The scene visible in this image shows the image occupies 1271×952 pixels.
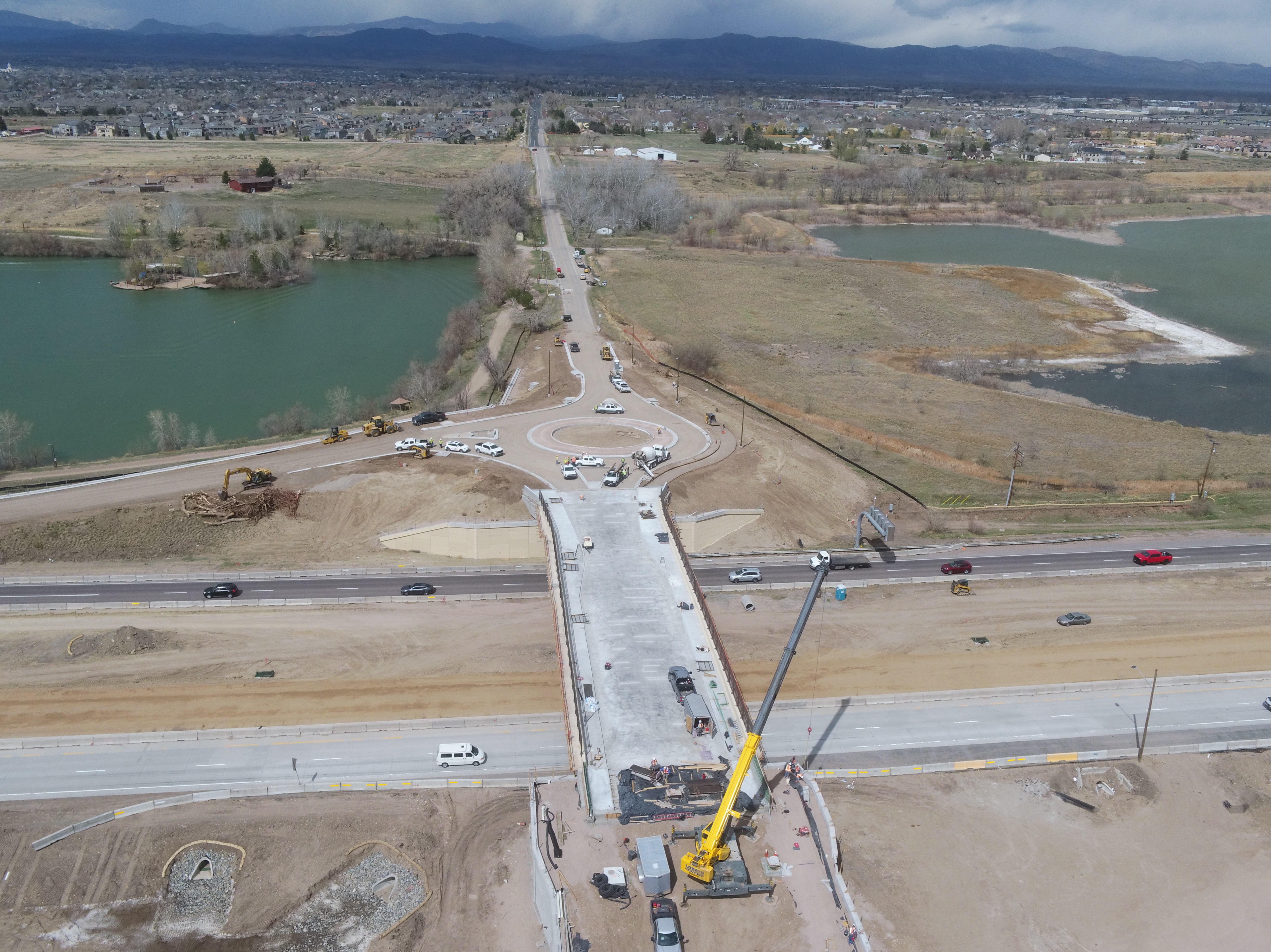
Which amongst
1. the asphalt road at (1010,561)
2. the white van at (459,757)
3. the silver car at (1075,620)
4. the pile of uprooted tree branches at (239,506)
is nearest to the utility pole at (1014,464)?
the asphalt road at (1010,561)

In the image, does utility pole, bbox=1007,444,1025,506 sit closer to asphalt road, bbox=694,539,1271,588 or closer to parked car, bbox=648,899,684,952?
asphalt road, bbox=694,539,1271,588

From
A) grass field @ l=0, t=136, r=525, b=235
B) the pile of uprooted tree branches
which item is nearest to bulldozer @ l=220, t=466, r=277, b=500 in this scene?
the pile of uprooted tree branches

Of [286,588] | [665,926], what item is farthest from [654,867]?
[286,588]

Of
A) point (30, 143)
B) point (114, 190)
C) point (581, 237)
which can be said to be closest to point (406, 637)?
point (581, 237)

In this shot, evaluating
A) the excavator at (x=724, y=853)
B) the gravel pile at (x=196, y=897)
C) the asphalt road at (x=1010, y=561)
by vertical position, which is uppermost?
the excavator at (x=724, y=853)

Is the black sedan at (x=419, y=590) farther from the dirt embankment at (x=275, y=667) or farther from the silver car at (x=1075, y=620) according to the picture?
the silver car at (x=1075, y=620)

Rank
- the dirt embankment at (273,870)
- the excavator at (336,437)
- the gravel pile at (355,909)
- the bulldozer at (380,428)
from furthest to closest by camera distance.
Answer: the bulldozer at (380,428) < the excavator at (336,437) < the dirt embankment at (273,870) < the gravel pile at (355,909)
